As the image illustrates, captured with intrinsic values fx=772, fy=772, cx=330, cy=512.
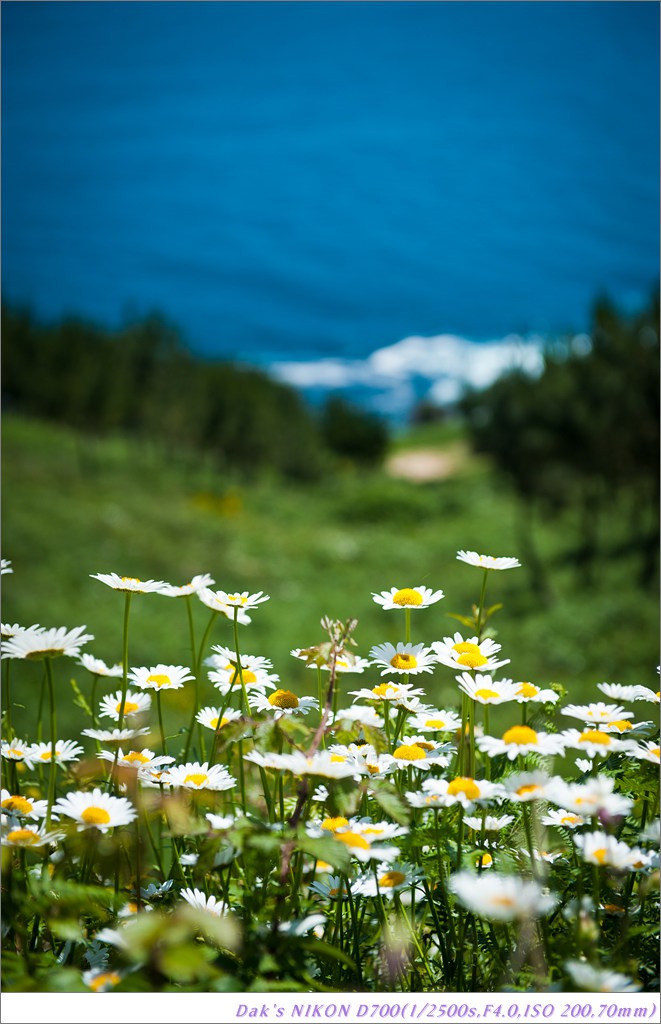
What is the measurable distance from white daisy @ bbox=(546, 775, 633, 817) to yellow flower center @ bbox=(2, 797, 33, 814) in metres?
0.61

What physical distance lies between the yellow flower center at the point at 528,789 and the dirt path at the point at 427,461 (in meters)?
33.9

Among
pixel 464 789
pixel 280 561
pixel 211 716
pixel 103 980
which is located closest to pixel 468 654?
pixel 464 789

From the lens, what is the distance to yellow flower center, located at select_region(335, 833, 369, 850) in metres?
0.80

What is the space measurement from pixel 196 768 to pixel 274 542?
1374 centimetres

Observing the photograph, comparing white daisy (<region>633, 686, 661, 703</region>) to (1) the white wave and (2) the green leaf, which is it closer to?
(2) the green leaf

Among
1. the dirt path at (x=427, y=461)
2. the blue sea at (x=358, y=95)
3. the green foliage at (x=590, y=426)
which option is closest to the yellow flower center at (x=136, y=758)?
the blue sea at (x=358, y=95)

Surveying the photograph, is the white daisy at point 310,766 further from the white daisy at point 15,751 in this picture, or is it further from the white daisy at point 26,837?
the white daisy at point 15,751

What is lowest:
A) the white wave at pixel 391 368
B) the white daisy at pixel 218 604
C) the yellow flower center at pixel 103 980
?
the yellow flower center at pixel 103 980

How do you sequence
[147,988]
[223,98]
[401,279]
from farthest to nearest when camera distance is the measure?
[401,279] < [223,98] < [147,988]

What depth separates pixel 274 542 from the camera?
48.3ft

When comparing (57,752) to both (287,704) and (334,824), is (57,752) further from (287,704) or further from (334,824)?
(334,824)

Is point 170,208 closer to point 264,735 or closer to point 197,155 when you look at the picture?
point 197,155

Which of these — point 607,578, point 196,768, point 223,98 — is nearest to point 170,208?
point 607,578

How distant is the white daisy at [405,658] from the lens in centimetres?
101
